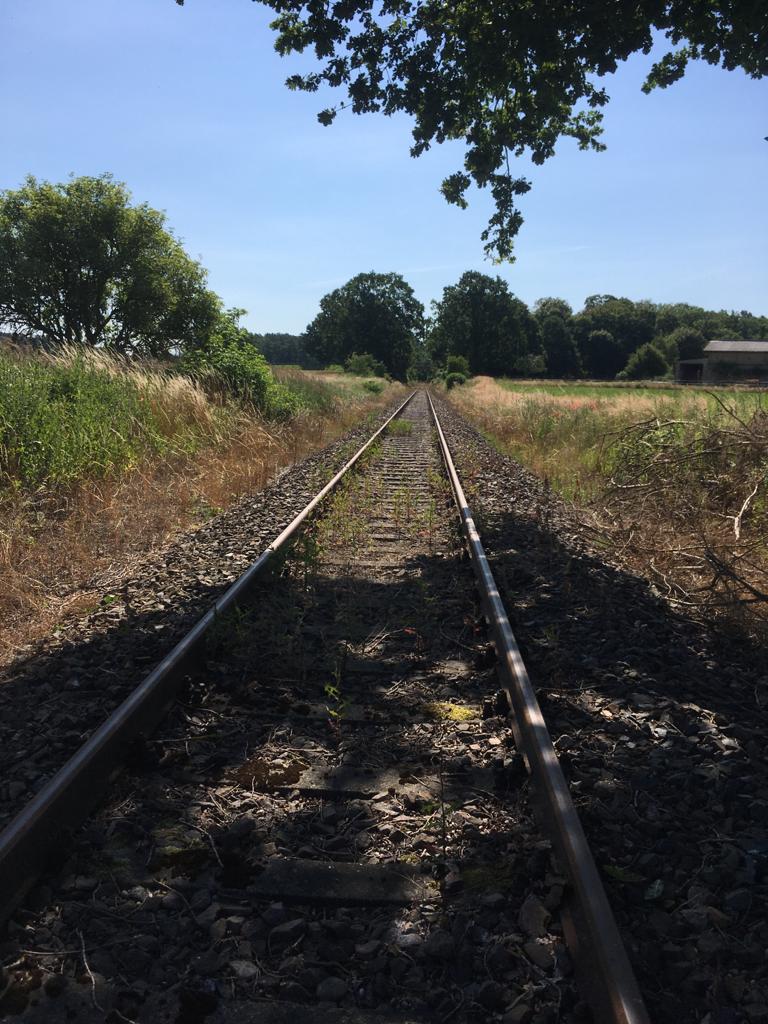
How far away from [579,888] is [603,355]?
127 metres

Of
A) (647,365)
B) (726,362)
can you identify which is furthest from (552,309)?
(726,362)

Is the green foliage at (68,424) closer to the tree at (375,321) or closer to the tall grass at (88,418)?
the tall grass at (88,418)

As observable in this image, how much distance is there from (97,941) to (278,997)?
55 centimetres

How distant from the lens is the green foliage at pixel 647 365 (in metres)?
104

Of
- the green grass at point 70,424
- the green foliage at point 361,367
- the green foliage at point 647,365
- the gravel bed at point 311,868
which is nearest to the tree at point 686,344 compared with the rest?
the green foliage at point 647,365

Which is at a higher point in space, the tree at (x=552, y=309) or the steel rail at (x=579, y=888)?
the tree at (x=552, y=309)

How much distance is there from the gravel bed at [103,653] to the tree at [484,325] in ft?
344

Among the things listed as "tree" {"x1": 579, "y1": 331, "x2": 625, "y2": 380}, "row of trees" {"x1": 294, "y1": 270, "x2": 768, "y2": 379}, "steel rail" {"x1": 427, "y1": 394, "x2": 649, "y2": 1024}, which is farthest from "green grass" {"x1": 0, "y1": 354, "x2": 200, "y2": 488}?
"tree" {"x1": 579, "y1": 331, "x2": 625, "y2": 380}

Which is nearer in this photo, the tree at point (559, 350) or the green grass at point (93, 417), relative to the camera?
the green grass at point (93, 417)

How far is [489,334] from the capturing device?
355ft

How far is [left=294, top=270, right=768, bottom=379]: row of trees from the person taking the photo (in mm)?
108562

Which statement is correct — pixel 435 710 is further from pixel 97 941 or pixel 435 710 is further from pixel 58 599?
pixel 58 599

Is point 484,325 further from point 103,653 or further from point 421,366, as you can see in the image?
point 103,653

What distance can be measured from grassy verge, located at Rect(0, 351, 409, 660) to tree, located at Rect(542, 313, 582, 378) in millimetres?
114204
